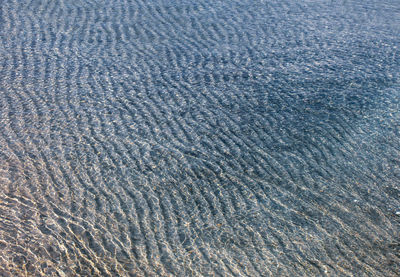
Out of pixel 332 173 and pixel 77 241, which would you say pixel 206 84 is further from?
pixel 77 241

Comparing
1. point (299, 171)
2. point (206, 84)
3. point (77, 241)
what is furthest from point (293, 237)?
point (206, 84)

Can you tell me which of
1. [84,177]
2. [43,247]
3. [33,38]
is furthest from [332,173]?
[33,38]

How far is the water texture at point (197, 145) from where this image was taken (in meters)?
2.93

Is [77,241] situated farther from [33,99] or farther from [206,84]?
[206,84]

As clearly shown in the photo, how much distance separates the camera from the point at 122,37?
18.7 feet

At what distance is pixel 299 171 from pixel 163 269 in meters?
1.46

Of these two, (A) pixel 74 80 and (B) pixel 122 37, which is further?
(B) pixel 122 37

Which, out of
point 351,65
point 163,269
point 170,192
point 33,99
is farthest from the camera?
point 351,65

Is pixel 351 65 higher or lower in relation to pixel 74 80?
higher

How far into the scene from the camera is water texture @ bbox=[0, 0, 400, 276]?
293 centimetres

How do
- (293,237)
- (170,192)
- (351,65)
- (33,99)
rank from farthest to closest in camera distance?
(351,65) → (33,99) → (170,192) → (293,237)

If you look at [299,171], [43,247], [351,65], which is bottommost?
[43,247]

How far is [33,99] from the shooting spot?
4.36 m

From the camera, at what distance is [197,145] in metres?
3.88
